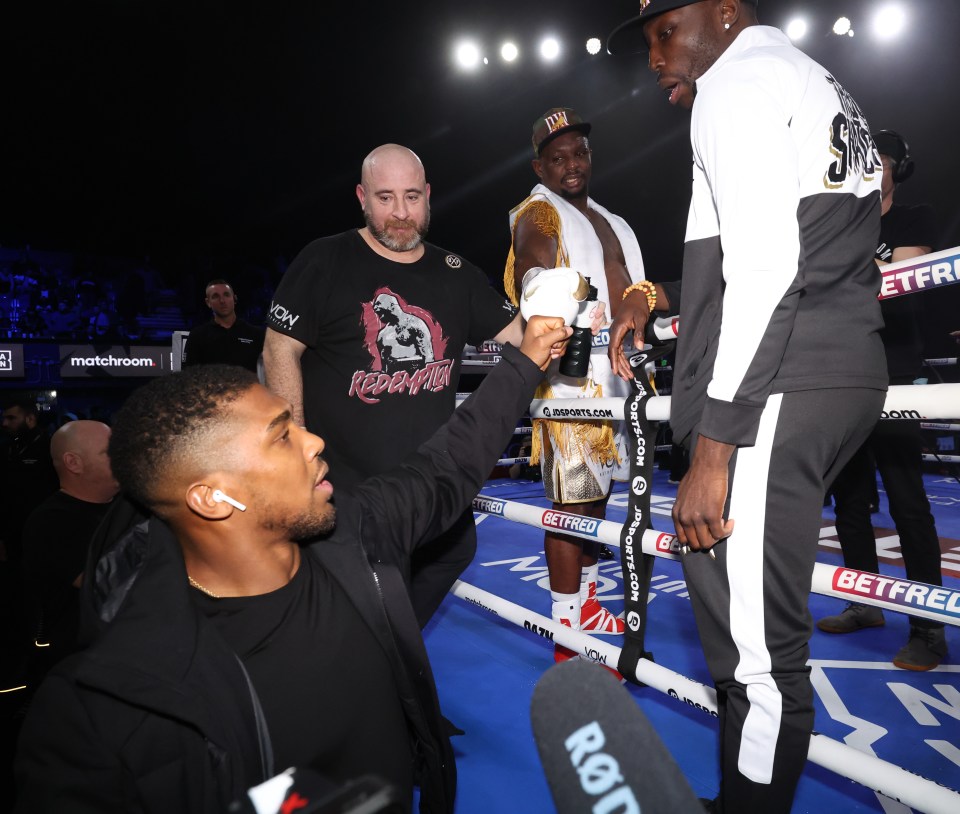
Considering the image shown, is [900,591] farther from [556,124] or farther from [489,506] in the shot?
[556,124]

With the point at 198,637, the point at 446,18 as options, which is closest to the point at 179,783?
the point at 198,637

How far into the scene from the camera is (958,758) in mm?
1710

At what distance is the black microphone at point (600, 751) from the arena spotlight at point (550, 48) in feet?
27.0

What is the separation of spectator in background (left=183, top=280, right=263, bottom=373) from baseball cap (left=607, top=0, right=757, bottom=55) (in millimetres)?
4548

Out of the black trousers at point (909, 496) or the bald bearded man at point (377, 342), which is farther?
the black trousers at point (909, 496)

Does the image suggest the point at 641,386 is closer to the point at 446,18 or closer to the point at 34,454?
the point at 34,454

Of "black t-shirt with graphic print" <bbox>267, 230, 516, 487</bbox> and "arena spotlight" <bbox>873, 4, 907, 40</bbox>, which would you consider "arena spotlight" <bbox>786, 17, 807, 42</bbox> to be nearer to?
"arena spotlight" <bbox>873, 4, 907, 40</bbox>

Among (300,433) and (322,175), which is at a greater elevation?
(322,175)

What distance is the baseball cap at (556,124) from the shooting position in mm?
2654

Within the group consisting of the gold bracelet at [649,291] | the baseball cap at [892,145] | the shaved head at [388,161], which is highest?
the baseball cap at [892,145]

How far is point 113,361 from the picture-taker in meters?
10.2

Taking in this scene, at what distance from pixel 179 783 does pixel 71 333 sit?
12.0 metres

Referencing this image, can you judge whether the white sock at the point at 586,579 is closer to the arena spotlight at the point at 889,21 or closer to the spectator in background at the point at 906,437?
the spectator in background at the point at 906,437

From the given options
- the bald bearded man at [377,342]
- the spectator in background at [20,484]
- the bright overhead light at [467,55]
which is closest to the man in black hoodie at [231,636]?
the bald bearded man at [377,342]
